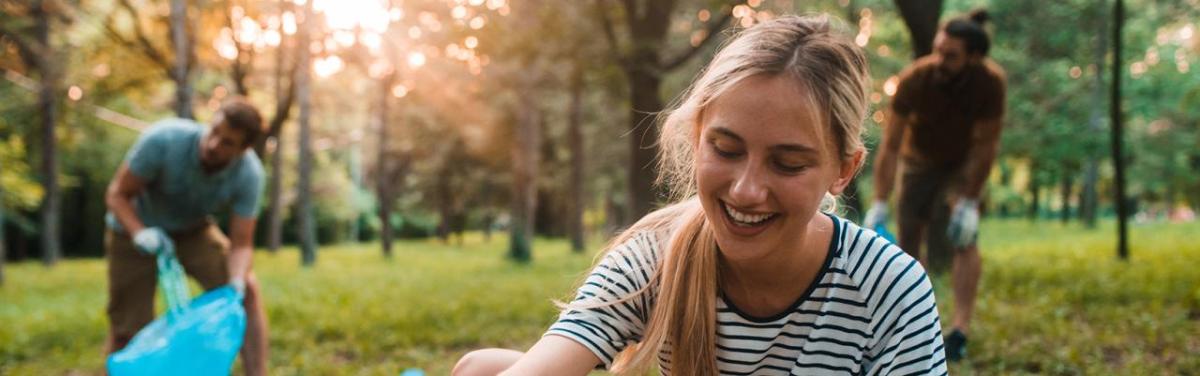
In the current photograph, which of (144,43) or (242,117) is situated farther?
(144,43)

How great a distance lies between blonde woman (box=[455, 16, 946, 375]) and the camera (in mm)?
1532

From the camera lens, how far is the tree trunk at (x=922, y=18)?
24.7 feet

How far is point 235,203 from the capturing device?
4.16m

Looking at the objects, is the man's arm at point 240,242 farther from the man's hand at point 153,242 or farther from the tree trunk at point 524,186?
the tree trunk at point 524,186

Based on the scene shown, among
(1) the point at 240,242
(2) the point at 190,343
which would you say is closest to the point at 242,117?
(1) the point at 240,242

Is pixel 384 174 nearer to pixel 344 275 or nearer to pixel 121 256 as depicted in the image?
pixel 344 275

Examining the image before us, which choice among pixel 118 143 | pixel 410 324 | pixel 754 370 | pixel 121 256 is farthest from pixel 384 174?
pixel 754 370

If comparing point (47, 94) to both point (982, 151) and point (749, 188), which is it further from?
point (749, 188)

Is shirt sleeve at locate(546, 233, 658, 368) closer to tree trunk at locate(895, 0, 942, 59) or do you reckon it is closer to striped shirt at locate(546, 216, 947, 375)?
striped shirt at locate(546, 216, 947, 375)

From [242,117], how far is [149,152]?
0.59m

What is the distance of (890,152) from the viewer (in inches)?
173

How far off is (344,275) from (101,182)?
20.0m

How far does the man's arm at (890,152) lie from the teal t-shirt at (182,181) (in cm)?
314

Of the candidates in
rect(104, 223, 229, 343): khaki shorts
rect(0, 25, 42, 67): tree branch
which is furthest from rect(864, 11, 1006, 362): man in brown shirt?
rect(0, 25, 42, 67): tree branch
